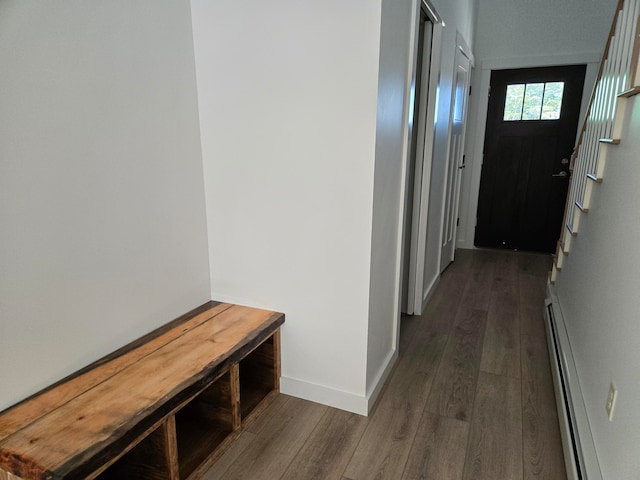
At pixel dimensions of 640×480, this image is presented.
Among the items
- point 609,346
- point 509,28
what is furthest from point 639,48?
point 509,28

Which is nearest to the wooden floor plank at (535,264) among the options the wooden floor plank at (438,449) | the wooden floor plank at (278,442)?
the wooden floor plank at (438,449)

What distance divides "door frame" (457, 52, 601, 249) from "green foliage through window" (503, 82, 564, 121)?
0.20m

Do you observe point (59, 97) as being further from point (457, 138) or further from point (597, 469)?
point (457, 138)

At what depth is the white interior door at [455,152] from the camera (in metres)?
3.49

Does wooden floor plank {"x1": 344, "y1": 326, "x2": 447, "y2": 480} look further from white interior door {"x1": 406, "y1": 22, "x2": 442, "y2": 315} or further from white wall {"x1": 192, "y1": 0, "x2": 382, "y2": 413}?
white interior door {"x1": 406, "y1": 22, "x2": 442, "y2": 315}

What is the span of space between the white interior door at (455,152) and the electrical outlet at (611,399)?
2.39 m

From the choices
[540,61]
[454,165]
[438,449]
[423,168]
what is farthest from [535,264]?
[438,449]

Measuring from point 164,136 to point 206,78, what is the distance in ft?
1.13

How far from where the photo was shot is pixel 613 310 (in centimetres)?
142

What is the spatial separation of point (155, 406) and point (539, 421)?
164 centimetres

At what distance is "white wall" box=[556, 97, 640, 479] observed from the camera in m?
1.15

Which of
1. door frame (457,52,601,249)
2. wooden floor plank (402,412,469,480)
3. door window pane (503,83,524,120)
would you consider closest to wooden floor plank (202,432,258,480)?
wooden floor plank (402,412,469,480)

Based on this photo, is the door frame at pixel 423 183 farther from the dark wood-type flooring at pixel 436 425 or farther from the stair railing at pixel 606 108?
the stair railing at pixel 606 108

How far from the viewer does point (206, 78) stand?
5.95ft
